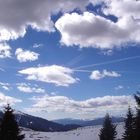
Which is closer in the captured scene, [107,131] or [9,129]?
[9,129]

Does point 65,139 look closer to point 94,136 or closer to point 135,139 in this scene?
point 94,136

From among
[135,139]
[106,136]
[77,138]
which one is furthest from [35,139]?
[135,139]

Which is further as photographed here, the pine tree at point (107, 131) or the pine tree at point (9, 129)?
the pine tree at point (107, 131)

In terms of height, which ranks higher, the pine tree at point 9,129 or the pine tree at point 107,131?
the pine tree at point 107,131

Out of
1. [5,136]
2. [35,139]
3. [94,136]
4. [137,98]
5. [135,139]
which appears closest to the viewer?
[5,136]

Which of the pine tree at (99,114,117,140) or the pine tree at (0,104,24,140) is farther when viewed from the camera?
the pine tree at (99,114,117,140)

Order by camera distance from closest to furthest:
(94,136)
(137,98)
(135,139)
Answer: (137,98), (135,139), (94,136)

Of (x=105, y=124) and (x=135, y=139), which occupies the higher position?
(x=105, y=124)

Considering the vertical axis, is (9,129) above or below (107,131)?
below

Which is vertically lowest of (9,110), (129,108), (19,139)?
(19,139)

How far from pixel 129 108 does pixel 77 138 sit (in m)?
105

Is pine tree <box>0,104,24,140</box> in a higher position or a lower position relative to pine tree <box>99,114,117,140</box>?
lower

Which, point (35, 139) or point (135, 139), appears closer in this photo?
point (135, 139)

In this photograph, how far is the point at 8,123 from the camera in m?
20.2
